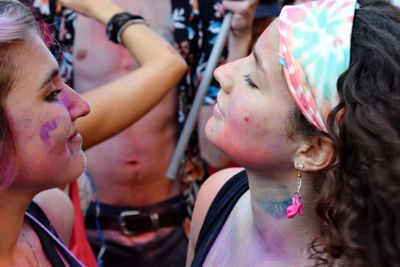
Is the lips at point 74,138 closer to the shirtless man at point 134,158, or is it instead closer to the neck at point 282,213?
the neck at point 282,213

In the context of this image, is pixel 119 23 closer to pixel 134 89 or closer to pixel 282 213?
pixel 134 89

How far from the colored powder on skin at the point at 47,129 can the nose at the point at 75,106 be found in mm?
92

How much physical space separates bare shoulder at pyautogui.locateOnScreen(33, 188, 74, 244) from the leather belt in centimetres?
91

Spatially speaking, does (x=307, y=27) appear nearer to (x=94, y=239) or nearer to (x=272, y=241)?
(x=272, y=241)

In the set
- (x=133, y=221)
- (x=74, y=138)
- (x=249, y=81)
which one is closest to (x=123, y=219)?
(x=133, y=221)

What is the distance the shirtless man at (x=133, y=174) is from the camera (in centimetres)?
319

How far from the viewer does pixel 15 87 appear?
5.55 feet

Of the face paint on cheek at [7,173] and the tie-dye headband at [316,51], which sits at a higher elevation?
the tie-dye headband at [316,51]

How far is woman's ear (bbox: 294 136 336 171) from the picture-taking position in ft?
5.38

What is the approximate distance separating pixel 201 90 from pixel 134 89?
75 cm

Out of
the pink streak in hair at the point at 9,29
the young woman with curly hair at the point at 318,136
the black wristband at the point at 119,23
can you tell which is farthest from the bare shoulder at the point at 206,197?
the pink streak in hair at the point at 9,29

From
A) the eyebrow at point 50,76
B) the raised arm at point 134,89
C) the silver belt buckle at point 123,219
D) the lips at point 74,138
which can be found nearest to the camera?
the eyebrow at point 50,76

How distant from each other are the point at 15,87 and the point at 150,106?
0.73 m

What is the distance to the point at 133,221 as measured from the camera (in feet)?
10.5
